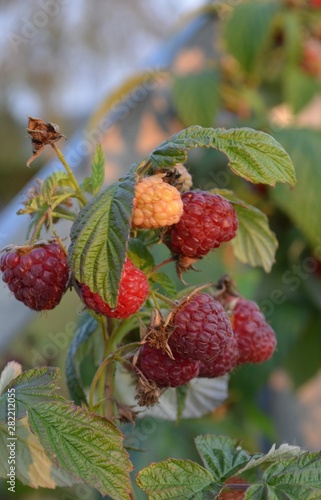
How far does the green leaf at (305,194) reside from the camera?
4.37 ft

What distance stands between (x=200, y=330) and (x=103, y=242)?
0.08 metres

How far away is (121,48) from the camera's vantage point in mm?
6117

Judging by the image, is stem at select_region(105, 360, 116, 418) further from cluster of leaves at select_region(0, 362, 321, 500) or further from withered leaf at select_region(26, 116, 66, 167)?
withered leaf at select_region(26, 116, 66, 167)

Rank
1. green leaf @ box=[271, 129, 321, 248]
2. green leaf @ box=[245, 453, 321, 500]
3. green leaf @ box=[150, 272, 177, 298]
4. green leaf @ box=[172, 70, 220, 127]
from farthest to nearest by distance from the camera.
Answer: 1. green leaf @ box=[172, 70, 220, 127]
2. green leaf @ box=[271, 129, 321, 248]
3. green leaf @ box=[150, 272, 177, 298]
4. green leaf @ box=[245, 453, 321, 500]

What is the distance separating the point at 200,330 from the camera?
44cm

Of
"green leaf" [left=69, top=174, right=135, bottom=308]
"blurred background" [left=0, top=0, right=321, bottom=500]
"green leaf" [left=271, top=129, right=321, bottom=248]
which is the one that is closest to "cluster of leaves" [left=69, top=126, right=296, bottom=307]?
"green leaf" [left=69, top=174, right=135, bottom=308]

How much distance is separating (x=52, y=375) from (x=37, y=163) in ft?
17.5

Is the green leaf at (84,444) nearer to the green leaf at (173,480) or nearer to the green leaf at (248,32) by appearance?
the green leaf at (173,480)

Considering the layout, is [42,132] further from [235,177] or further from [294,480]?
[235,177]

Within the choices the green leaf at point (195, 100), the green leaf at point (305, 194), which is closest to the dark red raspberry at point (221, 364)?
the green leaf at point (305, 194)

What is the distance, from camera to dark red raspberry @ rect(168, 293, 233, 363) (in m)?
0.45

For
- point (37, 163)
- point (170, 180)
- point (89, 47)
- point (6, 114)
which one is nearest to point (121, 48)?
point (89, 47)

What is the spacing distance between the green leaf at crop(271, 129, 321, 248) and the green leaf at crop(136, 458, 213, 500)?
3.08 feet

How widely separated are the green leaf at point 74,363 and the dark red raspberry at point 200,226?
0.36 feet
